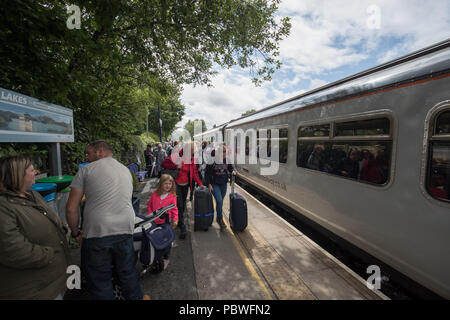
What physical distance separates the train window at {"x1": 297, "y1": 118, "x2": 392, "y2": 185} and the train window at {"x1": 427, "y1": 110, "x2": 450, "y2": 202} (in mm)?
469

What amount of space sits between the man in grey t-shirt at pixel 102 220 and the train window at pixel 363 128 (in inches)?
131

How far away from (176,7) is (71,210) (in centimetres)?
560

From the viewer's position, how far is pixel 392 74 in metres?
2.90

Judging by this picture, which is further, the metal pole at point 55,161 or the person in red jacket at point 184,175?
the person in red jacket at point 184,175

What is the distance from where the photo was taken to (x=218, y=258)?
338cm

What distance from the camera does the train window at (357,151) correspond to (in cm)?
291

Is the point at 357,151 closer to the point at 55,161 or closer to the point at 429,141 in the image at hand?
the point at 429,141

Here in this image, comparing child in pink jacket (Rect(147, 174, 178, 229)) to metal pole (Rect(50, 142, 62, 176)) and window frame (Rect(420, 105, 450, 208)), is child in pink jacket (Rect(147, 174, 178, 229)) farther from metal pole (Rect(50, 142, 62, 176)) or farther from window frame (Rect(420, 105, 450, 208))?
window frame (Rect(420, 105, 450, 208))

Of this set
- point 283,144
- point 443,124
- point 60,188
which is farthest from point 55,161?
point 443,124

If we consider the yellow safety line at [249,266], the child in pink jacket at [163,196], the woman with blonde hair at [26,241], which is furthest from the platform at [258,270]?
the woman with blonde hair at [26,241]

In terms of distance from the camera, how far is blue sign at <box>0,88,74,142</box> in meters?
2.75

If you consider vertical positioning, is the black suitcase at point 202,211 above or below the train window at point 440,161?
below

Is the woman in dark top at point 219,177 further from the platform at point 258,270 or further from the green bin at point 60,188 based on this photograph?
the green bin at point 60,188
